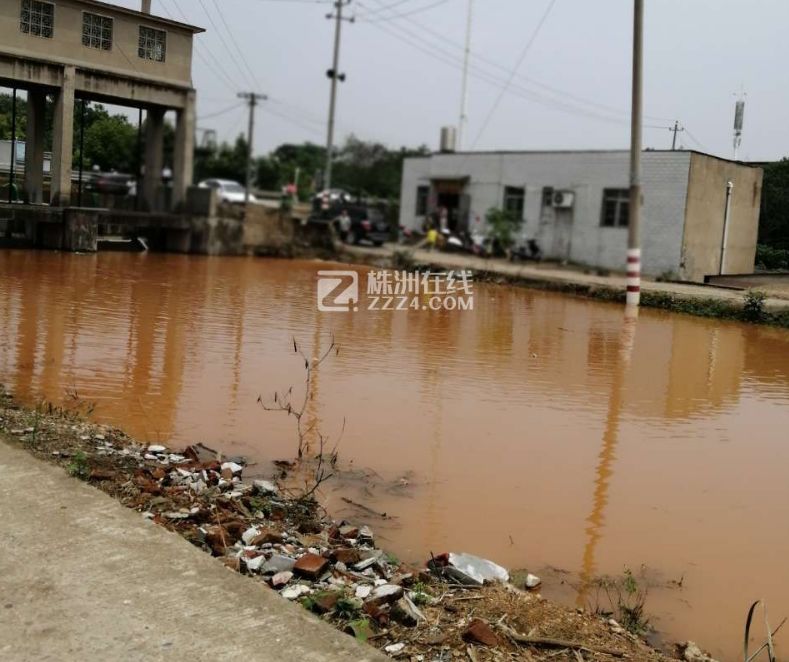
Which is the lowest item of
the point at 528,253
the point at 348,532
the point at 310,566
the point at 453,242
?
the point at 348,532

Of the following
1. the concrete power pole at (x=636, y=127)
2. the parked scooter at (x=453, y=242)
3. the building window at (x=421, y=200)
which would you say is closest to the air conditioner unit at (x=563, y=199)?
the parked scooter at (x=453, y=242)

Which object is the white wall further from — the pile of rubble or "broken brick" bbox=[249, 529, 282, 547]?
"broken brick" bbox=[249, 529, 282, 547]

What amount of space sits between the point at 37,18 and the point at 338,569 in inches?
572

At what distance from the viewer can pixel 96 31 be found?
51.5ft

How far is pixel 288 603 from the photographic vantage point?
369 cm

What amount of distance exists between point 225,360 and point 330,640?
734 cm

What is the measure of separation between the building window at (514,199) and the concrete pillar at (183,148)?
391 inches

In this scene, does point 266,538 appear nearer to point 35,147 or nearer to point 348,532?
point 348,532

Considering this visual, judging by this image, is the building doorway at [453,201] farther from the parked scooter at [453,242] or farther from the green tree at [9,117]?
the green tree at [9,117]

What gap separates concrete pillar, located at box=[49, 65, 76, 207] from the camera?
19359 millimetres

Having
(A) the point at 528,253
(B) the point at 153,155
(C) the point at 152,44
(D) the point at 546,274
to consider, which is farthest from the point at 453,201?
(C) the point at 152,44

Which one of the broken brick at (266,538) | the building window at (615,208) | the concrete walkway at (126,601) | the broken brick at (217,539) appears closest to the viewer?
the concrete walkway at (126,601)

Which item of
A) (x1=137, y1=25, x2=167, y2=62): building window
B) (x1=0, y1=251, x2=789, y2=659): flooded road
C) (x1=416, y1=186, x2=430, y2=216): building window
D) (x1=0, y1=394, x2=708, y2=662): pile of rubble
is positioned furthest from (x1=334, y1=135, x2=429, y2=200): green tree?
(x1=0, y1=394, x2=708, y2=662): pile of rubble

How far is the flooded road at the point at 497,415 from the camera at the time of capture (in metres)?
5.41
